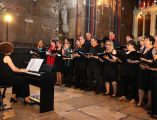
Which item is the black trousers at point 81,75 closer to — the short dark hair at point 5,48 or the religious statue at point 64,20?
the short dark hair at point 5,48

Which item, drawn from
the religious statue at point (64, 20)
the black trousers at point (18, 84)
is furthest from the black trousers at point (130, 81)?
the religious statue at point (64, 20)

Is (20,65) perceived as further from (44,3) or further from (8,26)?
(44,3)

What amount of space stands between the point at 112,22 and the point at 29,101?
8.48 meters

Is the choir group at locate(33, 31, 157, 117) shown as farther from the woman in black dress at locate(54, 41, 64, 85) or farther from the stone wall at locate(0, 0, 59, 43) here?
the stone wall at locate(0, 0, 59, 43)

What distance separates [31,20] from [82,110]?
261 inches

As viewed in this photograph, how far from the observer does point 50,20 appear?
1145cm

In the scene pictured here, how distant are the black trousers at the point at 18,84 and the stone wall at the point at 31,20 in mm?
4656

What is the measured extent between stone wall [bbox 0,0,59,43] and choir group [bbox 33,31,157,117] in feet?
5.98

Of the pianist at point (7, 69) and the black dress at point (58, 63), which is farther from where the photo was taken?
the black dress at point (58, 63)

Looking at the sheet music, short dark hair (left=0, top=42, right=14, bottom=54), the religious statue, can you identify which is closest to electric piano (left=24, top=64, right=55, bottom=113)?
the sheet music

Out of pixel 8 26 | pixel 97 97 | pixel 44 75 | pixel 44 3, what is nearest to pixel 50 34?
pixel 44 3

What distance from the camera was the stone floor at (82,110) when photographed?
4.82 m

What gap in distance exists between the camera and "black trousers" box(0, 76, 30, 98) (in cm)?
509

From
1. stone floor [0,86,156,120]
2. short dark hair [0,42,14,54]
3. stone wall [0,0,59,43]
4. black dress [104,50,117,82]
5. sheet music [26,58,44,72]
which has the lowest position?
stone floor [0,86,156,120]
